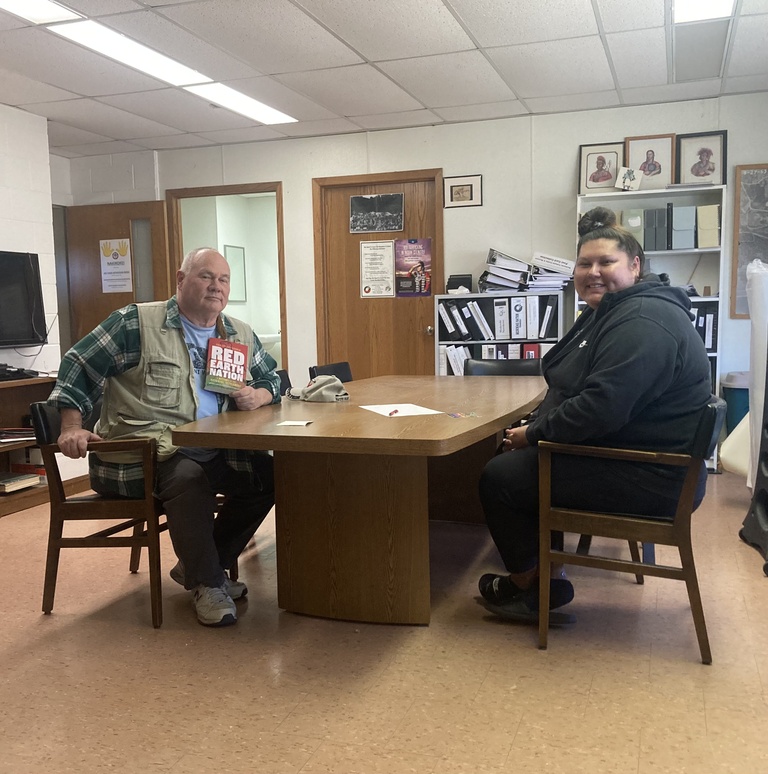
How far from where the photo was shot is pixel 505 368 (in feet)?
13.7

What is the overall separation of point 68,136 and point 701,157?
4.46m

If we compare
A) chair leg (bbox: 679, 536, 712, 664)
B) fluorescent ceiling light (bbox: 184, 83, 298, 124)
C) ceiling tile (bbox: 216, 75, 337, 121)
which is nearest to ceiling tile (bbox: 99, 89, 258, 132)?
fluorescent ceiling light (bbox: 184, 83, 298, 124)

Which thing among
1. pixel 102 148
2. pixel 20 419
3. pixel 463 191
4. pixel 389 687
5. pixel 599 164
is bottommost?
pixel 389 687

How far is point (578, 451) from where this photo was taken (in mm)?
2102

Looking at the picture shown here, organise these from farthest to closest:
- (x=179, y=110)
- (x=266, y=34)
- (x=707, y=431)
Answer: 1. (x=179, y=110)
2. (x=266, y=34)
3. (x=707, y=431)

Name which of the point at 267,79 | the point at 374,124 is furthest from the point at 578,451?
the point at 374,124

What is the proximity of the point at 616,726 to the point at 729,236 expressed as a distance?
3.92m

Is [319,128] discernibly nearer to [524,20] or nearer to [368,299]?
[368,299]

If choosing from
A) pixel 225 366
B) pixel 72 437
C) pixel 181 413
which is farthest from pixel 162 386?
pixel 72 437

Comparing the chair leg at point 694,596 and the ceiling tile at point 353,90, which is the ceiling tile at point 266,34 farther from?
the chair leg at point 694,596

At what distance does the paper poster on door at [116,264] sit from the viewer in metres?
6.16

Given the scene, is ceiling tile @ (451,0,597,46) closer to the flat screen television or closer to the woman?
the woman

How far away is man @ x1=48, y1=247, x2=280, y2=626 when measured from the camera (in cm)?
243

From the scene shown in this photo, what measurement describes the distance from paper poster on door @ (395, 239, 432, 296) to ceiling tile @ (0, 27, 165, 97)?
2085 mm
